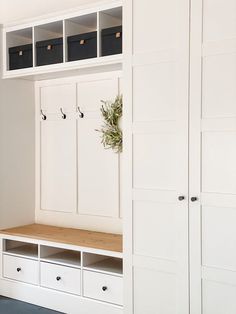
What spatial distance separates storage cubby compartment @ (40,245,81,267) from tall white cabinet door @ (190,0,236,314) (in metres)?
1.20

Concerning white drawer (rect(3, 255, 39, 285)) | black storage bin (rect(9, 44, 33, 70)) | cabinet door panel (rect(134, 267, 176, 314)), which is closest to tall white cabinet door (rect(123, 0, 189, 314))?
cabinet door panel (rect(134, 267, 176, 314))

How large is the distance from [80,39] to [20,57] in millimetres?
686

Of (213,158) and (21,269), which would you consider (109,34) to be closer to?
(213,158)

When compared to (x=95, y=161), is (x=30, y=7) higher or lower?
higher

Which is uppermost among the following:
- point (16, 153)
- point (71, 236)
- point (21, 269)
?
point (16, 153)

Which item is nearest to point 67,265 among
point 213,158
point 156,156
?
point 156,156

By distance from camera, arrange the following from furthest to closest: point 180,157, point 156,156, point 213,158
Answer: point 156,156 → point 180,157 → point 213,158

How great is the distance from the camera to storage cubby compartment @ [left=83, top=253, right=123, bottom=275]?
359 centimetres

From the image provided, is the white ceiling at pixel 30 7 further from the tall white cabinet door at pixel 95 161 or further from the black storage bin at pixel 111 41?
the tall white cabinet door at pixel 95 161

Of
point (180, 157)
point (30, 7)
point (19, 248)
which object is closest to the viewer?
point (180, 157)

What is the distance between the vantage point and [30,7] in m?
3.83

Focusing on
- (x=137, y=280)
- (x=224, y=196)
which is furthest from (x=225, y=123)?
(x=137, y=280)

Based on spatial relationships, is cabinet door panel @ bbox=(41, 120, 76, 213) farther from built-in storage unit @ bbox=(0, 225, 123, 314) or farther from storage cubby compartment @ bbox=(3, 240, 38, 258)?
storage cubby compartment @ bbox=(3, 240, 38, 258)

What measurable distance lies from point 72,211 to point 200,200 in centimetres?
165
